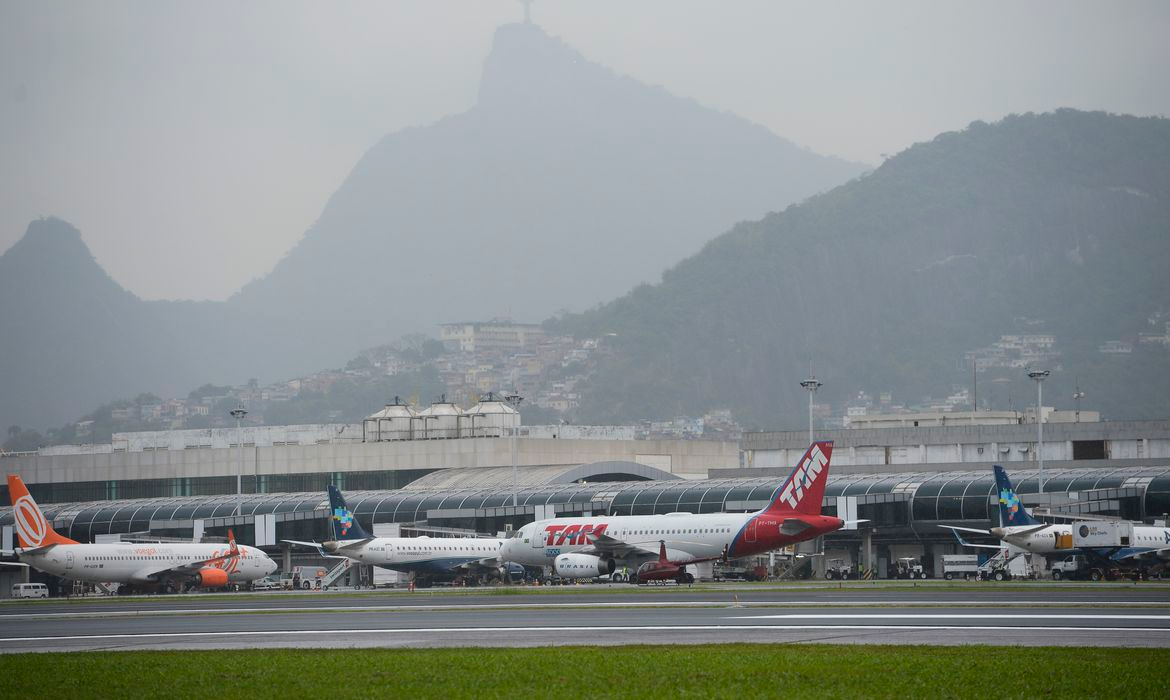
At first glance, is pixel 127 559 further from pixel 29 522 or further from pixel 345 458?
pixel 345 458

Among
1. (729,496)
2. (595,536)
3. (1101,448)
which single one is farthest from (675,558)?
(1101,448)

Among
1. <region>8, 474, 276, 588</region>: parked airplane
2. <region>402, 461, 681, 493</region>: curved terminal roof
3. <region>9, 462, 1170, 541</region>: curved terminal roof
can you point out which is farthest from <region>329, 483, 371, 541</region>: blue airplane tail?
<region>402, 461, 681, 493</region>: curved terminal roof

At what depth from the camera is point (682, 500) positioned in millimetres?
92375

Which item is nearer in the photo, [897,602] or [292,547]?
[897,602]

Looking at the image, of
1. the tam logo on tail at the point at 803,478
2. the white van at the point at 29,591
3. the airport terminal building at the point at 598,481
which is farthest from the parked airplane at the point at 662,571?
the white van at the point at 29,591

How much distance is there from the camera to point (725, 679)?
2859 cm

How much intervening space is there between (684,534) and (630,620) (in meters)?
28.3

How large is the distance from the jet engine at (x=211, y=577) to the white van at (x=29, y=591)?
49.1ft

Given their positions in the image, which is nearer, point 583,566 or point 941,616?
point 941,616

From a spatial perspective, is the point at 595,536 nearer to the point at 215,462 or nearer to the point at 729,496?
the point at 729,496

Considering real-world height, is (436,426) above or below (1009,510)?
above

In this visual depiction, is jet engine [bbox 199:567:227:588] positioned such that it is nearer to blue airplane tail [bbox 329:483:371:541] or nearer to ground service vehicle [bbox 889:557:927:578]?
blue airplane tail [bbox 329:483:371:541]

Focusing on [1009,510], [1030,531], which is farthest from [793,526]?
[1009,510]

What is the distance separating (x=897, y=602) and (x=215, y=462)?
9766 cm
